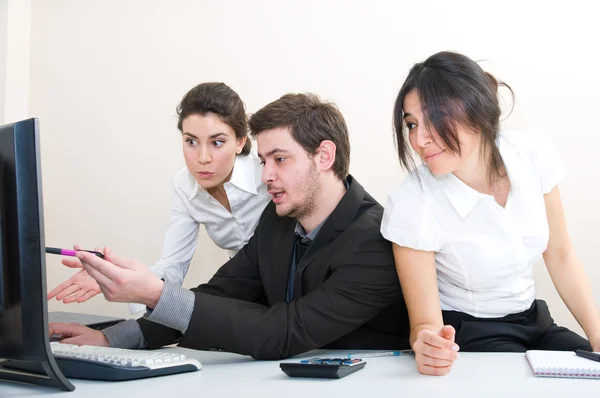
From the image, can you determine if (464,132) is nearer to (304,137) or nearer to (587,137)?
(304,137)

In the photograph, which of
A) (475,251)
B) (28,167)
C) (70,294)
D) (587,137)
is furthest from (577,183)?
(28,167)

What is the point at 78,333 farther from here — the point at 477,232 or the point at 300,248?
the point at 477,232

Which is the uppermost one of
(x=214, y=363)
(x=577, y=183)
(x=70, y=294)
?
(x=577, y=183)

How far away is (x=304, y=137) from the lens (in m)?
1.80

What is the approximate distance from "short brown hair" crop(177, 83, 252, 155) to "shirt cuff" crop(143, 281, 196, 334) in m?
1.02

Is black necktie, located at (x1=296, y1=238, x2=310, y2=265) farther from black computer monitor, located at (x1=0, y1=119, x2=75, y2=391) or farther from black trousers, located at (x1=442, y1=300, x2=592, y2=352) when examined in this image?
black computer monitor, located at (x1=0, y1=119, x2=75, y2=391)

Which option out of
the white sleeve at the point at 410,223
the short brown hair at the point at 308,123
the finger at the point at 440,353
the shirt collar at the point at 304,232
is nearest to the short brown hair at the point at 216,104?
the short brown hair at the point at 308,123

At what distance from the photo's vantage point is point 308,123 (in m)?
1.83

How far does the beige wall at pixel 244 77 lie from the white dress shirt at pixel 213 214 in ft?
2.10

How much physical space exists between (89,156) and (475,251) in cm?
229

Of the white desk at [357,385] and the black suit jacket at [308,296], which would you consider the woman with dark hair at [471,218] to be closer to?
the black suit jacket at [308,296]

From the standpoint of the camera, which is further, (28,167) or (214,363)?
(214,363)

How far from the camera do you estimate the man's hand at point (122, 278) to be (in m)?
1.11

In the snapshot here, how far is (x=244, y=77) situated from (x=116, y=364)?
6.70 feet
